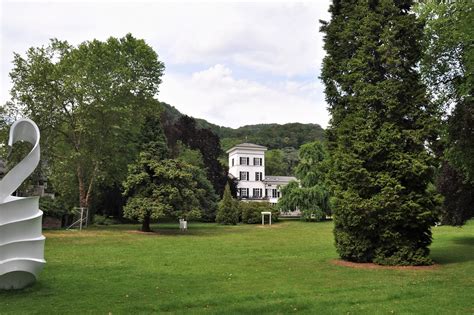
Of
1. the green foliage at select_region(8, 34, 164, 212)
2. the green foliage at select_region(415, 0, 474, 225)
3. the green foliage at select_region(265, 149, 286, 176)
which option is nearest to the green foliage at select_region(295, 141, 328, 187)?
A: the green foliage at select_region(8, 34, 164, 212)

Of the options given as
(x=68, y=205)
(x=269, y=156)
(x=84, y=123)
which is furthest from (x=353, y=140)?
(x=269, y=156)

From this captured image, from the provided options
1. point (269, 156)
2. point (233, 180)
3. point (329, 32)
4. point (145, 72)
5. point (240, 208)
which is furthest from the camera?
point (269, 156)

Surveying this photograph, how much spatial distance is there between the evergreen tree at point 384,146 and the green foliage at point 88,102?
20.9 metres

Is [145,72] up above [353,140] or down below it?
above

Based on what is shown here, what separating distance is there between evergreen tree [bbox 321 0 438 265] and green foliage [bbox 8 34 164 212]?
68.7 ft

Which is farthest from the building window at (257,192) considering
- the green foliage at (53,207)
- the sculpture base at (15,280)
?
the sculpture base at (15,280)

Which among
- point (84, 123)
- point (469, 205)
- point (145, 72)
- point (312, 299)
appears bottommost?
point (312, 299)

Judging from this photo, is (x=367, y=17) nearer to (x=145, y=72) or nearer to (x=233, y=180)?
(x=145, y=72)

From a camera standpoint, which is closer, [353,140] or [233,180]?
[353,140]

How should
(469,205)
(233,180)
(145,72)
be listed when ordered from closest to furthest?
(469,205) < (145,72) < (233,180)

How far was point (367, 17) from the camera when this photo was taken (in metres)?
16.6

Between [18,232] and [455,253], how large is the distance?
1670cm

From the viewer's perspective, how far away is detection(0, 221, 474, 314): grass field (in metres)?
8.91

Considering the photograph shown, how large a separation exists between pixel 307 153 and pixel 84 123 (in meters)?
27.6
